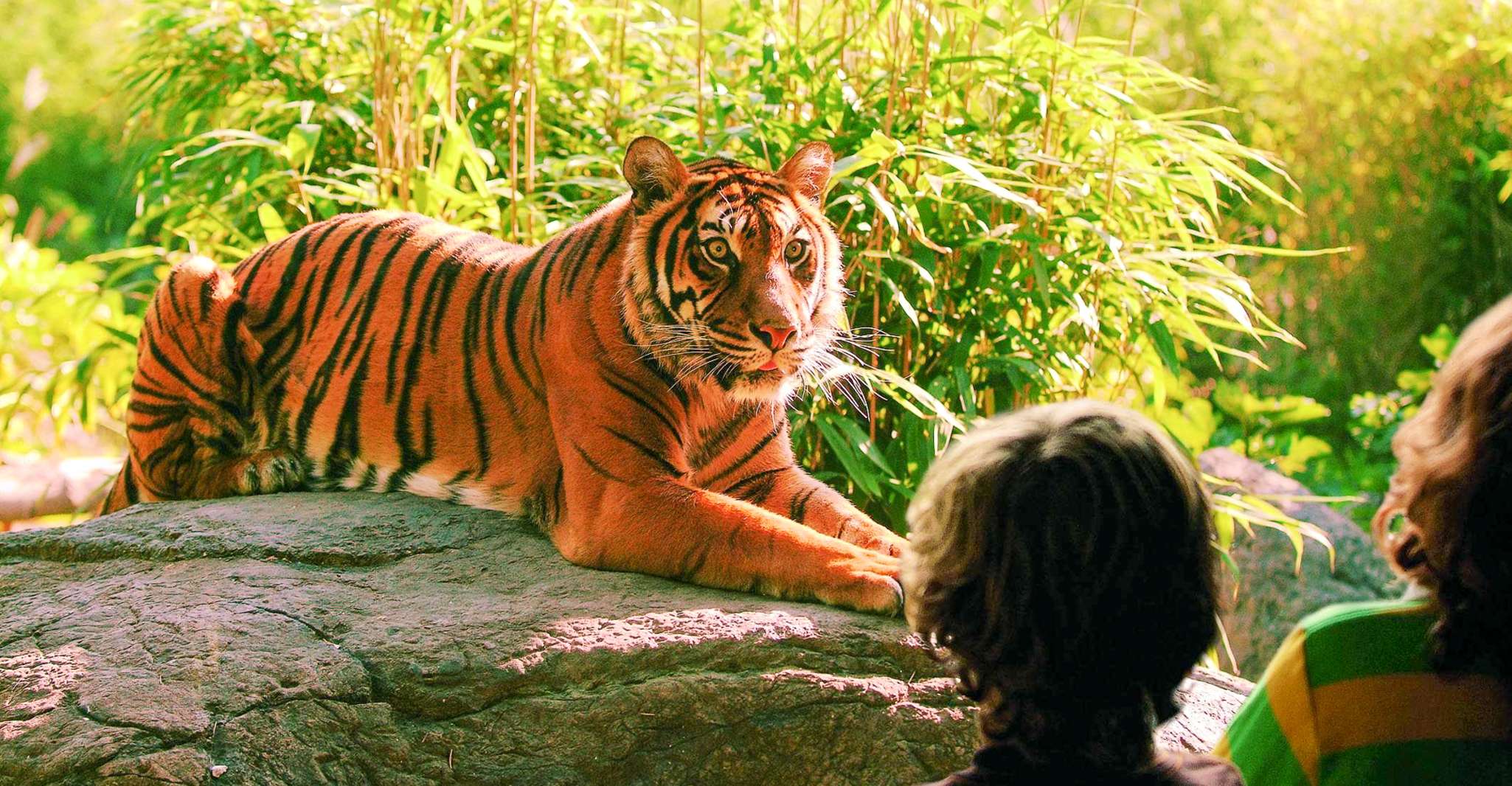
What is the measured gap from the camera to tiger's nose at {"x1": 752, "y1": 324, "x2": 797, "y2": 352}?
8.89 feet

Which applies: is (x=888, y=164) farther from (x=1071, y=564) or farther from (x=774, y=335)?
(x=1071, y=564)

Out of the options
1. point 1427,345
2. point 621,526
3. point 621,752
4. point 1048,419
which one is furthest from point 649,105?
point 1427,345

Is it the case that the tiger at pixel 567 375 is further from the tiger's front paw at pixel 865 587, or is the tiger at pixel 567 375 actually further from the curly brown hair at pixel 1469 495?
the curly brown hair at pixel 1469 495

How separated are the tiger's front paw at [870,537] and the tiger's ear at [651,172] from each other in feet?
2.58

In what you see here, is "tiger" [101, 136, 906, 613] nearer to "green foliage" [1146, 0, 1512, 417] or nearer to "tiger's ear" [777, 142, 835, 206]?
"tiger's ear" [777, 142, 835, 206]

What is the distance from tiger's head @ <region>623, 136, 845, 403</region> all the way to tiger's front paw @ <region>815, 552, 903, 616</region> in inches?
18.8

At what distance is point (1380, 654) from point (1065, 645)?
1.10 feet

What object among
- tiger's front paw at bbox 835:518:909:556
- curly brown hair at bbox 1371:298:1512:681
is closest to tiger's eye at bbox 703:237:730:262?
tiger's front paw at bbox 835:518:909:556

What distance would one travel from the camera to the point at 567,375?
294 centimetres

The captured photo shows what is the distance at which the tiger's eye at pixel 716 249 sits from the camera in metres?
2.81

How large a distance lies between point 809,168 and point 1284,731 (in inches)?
72.4

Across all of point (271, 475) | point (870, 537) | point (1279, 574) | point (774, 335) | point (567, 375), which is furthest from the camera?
point (1279, 574)

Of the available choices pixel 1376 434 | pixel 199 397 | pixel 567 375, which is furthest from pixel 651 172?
pixel 1376 434

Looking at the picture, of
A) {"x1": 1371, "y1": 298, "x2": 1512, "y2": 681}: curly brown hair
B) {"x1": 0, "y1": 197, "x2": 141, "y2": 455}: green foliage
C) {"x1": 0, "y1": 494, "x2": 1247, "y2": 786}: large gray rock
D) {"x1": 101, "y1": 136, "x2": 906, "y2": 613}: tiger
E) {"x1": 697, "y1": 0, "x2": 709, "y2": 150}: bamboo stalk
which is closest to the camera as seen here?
{"x1": 1371, "y1": 298, "x2": 1512, "y2": 681}: curly brown hair
